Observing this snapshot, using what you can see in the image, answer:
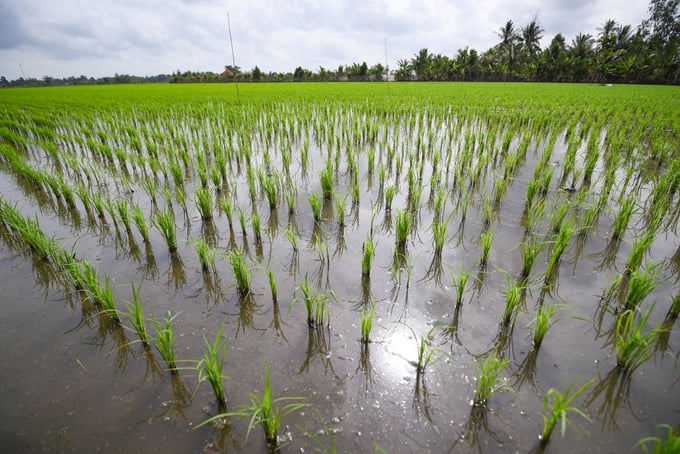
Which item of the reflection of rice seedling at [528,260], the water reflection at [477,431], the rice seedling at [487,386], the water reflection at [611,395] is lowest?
the water reflection at [477,431]

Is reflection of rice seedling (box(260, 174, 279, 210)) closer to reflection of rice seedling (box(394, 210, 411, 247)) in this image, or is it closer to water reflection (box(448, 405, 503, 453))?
reflection of rice seedling (box(394, 210, 411, 247))

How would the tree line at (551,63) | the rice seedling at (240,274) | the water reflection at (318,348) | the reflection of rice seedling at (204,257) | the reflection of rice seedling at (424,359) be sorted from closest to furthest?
1. the reflection of rice seedling at (424,359)
2. the water reflection at (318,348)
3. the rice seedling at (240,274)
4. the reflection of rice seedling at (204,257)
5. the tree line at (551,63)

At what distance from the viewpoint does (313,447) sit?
4.74 ft

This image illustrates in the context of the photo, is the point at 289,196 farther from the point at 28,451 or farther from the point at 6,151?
the point at 6,151

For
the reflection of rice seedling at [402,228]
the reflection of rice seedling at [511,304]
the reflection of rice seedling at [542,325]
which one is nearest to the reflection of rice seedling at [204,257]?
the reflection of rice seedling at [402,228]

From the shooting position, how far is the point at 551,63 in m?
33.9

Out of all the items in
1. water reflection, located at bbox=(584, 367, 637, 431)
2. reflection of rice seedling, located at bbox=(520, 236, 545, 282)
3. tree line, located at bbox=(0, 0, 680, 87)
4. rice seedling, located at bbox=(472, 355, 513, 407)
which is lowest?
water reflection, located at bbox=(584, 367, 637, 431)

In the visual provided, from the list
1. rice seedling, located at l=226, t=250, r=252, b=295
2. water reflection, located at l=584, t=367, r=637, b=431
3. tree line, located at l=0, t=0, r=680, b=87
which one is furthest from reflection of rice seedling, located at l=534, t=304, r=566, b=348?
tree line, located at l=0, t=0, r=680, b=87

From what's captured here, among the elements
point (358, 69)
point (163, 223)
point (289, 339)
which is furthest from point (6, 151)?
point (358, 69)

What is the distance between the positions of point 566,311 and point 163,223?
328cm

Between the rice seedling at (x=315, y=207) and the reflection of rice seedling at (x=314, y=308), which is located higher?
the rice seedling at (x=315, y=207)

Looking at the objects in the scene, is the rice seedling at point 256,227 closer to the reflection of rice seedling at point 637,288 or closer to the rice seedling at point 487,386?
the rice seedling at point 487,386

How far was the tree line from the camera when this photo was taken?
2964cm

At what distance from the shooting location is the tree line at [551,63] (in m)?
29.6
